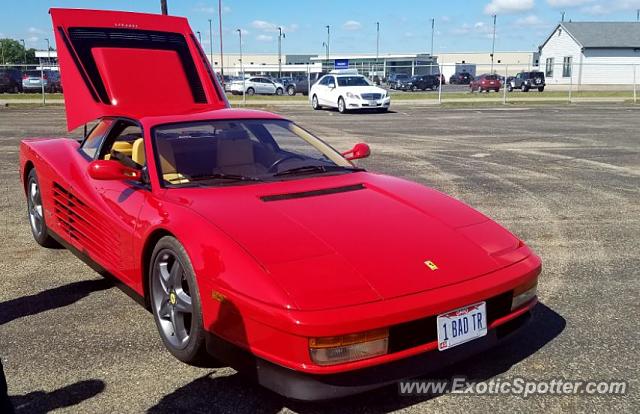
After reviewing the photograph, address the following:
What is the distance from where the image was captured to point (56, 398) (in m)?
2.80

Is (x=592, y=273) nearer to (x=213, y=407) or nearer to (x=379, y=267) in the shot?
(x=379, y=267)

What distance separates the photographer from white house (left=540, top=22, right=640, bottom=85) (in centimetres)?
4834

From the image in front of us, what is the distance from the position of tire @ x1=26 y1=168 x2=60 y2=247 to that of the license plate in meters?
3.75

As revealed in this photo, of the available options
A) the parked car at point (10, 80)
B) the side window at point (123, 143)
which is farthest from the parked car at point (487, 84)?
the side window at point (123, 143)

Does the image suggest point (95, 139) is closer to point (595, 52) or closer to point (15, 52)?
point (595, 52)

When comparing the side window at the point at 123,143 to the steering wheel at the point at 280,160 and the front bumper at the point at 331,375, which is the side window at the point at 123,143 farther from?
the front bumper at the point at 331,375

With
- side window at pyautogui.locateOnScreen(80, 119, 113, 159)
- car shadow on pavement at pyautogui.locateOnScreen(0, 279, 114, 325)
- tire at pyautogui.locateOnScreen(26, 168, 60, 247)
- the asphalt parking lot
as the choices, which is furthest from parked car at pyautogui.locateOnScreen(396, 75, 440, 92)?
car shadow on pavement at pyautogui.locateOnScreen(0, 279, 114, 325)

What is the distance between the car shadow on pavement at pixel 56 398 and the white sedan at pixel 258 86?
37.9 meters

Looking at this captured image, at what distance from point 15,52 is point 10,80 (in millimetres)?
76813

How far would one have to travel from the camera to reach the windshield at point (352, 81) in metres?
24.0

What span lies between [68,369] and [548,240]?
4.19 m

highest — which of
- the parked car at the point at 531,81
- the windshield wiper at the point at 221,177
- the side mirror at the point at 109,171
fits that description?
the parked car at the point at 531,81

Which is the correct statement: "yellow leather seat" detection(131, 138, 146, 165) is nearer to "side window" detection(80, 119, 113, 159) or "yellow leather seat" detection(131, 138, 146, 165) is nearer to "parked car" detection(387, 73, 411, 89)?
"side window" detection(80, 119, 113, 159)

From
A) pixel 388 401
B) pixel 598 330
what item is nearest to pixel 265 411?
pixel 388 401
